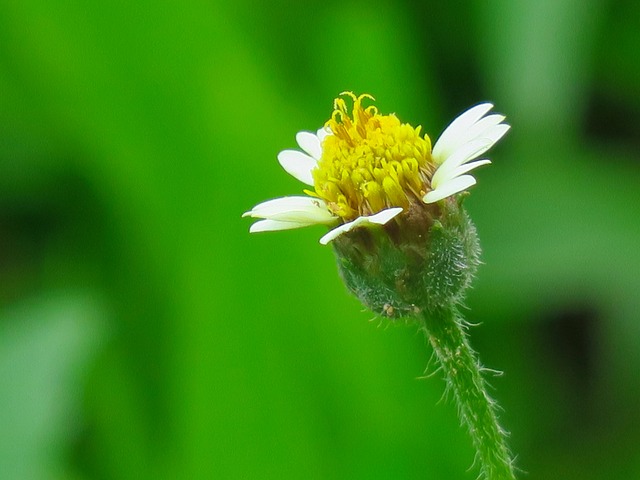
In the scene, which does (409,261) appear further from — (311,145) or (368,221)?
(311,145)

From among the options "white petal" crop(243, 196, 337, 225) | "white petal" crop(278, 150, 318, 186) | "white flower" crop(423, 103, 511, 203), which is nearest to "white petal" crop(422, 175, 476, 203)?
"white flower" crop(423, 103, 511, 203)

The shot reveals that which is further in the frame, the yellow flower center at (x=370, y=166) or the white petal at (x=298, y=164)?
the white petal at (x=298, y=164)

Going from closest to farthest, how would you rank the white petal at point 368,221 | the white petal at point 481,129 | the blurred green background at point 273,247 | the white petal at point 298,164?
the white petal at point 368,221, the white petal at point 481,129, the white petal at point 298,164, the blurred green background at point 273,247

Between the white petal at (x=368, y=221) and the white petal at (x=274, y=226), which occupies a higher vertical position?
the white petal at (x=274, y=226)

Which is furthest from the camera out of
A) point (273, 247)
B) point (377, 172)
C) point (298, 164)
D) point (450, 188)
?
point (273, 247)

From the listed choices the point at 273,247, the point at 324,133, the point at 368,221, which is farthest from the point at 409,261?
the point at 273,247

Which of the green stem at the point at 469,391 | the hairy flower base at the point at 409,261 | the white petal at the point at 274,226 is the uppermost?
the white petal at the point at 274,226

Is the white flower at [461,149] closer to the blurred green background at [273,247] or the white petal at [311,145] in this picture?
the white petal at [311,145]

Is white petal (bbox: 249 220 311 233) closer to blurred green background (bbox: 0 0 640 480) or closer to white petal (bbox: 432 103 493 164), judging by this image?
white petal (bbox: 432 103 493 164)

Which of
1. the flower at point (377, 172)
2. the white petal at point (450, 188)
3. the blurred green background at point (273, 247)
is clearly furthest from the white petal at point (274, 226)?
the blurred green background at point (273, 247)
